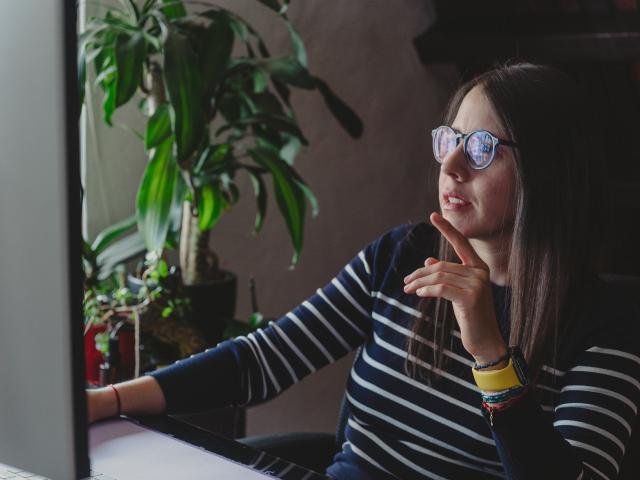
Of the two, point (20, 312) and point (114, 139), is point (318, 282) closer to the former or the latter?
point (114, 139)

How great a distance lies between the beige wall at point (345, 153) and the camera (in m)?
2.56

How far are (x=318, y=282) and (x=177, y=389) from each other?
1537mm

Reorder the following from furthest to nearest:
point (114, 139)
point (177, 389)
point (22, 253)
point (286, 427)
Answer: point (286, 427) < point (114, 139) < point (177, 389) < point (22, 253)

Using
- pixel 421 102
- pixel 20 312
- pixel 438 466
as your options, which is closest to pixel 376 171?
pixel 421 102

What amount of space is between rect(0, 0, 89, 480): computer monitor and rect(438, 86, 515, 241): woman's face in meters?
0.74

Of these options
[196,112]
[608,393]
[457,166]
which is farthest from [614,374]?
[196,112]

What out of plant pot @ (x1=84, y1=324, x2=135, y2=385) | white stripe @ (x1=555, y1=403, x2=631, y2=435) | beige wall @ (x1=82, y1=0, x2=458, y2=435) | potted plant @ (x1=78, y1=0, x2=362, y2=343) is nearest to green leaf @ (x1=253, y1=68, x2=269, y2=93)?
potted plant @ (x1=78, y1=0, x2=362, y2=343)

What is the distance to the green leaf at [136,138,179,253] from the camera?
6.31ft

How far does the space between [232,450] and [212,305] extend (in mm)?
1139

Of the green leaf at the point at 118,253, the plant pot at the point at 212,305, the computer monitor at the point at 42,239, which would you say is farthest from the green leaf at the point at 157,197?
the computer monitor at the point at 42,239

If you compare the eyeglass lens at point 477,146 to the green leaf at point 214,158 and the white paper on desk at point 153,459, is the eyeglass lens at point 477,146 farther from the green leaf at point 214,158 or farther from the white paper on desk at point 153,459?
the green leaf at point 214,158

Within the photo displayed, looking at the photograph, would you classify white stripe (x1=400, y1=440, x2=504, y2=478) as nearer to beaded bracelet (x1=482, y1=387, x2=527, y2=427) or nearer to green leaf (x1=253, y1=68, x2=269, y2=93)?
beaded bracelet (x1=482, y1=387, x2=527, y2=427)

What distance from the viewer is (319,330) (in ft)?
4.72

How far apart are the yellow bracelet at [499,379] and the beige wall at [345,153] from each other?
1599 mm
